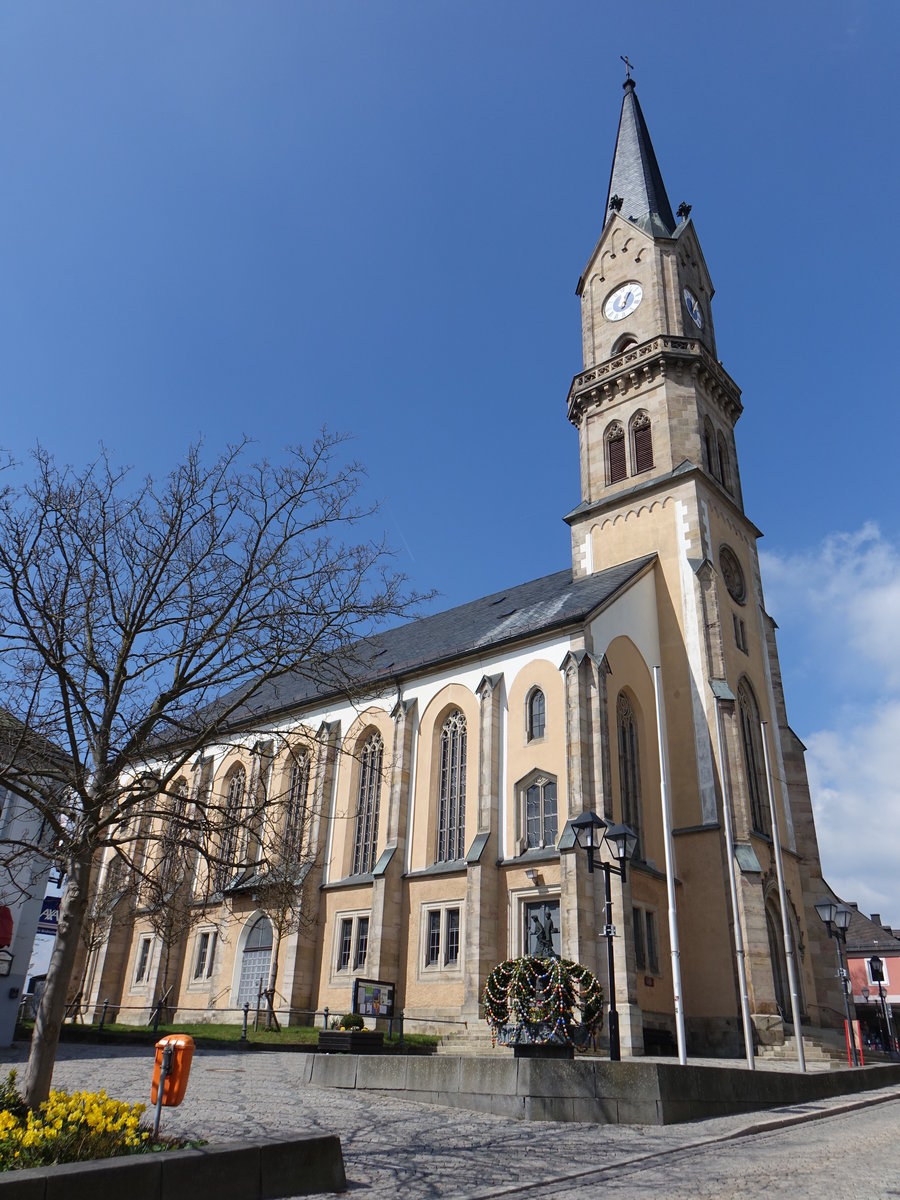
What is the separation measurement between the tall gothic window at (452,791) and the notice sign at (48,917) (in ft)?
36.4

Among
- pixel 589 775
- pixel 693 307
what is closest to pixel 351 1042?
pixel 589 775

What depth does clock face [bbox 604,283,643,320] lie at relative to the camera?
37969mm

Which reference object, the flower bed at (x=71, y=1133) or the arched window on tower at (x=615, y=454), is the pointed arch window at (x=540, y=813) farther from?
the flower bed at (x=71, y=1133)

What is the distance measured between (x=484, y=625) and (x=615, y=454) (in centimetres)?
899

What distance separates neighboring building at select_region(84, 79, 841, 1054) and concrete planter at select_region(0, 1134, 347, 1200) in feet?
42.8

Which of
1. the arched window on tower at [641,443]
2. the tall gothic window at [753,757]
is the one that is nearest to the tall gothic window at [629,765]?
the tall gothic window at [753,757]

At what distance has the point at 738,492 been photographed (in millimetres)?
35906

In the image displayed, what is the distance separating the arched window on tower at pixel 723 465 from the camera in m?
35.2

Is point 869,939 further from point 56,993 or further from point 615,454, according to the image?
point 56,993

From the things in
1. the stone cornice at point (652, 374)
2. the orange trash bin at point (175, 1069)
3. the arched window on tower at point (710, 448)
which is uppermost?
the stone cornice at point (652, 374)

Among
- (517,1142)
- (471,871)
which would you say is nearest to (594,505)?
(471,871)

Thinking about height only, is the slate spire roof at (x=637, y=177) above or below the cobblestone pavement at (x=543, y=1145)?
above

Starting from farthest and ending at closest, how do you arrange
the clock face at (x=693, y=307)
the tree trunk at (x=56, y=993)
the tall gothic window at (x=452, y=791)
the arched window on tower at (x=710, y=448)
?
the clock face at (x=693, y=307)
the arched window on tower at (x=710, y=448)
the tall gothic window at (x=452, y=791)
the tree trunk at (x=56, y=993)

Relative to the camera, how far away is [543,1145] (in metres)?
9.97
